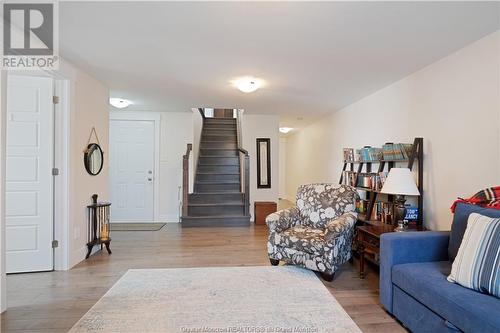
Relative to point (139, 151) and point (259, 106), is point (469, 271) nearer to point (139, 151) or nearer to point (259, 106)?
point (259, 106)

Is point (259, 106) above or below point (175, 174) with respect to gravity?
above

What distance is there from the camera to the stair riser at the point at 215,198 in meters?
5.61

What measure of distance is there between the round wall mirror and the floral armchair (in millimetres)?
2368

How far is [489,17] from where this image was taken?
1.98 metres

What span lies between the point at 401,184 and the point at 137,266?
300cm

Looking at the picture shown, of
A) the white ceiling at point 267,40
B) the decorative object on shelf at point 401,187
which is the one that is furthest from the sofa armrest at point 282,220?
the white ceiling at point 267,40

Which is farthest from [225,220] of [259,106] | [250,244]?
[259,106]

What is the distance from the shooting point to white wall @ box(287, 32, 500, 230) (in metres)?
2.23

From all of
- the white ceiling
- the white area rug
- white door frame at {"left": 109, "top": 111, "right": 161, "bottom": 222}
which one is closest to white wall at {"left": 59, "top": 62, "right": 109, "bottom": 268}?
the white ceiling

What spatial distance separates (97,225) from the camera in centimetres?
355

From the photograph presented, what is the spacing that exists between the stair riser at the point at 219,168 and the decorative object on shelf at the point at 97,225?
3.09 meters

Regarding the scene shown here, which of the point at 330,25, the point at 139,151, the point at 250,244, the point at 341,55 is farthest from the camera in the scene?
the point at 139,151

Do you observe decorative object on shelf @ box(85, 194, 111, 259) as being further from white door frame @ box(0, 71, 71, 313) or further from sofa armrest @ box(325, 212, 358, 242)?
sofa armrest @ box(325, 212, 358, 242)

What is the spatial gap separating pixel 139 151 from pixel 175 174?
879mm
